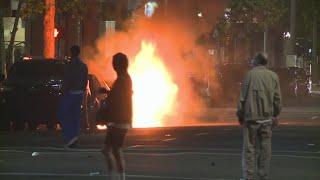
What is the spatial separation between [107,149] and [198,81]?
19.4 m

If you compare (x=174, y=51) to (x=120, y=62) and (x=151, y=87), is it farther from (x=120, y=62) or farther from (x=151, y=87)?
(x=120, y=62)

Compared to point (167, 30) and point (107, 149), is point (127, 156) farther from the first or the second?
point (167, 30)

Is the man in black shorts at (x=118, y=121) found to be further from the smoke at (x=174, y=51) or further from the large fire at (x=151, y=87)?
the smoke at (x=174, y=51)

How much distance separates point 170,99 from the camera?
1037 inches

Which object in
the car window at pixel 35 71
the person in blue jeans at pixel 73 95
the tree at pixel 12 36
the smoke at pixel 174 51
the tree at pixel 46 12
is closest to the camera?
the person in blue jeans at pixel 73 95

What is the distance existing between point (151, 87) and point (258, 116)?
15.3m

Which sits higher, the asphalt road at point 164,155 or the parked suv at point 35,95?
the parked suv at point 35,95

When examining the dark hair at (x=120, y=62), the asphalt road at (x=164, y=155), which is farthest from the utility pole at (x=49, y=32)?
the dark hair at (x=120, y=62)

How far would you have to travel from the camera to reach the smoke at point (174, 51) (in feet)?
89.8

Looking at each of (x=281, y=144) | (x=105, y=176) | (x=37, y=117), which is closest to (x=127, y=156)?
(x=105, y=176)

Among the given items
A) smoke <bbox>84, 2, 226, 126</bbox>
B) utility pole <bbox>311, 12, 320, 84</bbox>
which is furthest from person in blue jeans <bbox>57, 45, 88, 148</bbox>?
utility pole <bbox>311, 12, 320, 84</bbox>

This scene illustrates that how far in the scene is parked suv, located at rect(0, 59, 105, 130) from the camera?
1767 centimetres

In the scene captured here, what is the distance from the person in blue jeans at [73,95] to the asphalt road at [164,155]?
1.40 ft

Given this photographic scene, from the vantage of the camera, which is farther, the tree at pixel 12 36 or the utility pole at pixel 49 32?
the tree at pixel 12 36
